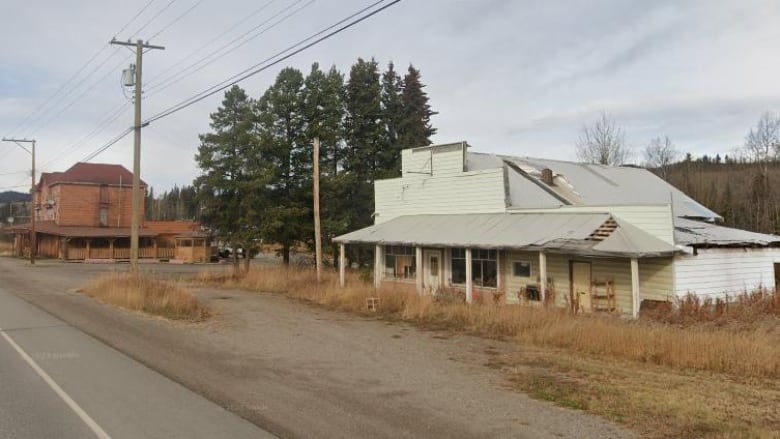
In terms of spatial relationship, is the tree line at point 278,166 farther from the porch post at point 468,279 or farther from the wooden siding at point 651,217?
the wooden siding at point 651,217

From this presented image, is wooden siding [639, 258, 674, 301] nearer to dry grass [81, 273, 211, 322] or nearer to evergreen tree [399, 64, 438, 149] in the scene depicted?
dry grass [81, 273, 211, 322]

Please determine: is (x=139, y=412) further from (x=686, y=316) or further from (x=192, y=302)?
(x=686, y=316)

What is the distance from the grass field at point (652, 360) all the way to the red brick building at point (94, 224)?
45.5 metres

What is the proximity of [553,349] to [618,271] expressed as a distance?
23.3ft

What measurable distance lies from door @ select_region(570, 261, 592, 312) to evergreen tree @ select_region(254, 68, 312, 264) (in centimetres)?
1815

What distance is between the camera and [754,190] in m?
58.1

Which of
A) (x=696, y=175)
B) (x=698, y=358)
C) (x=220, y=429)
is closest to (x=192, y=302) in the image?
(x=220, y=429)

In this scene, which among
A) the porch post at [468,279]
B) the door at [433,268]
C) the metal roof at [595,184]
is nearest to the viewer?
the porch post at [468,279]

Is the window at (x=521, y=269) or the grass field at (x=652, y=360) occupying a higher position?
the window at (x=521, y=269)

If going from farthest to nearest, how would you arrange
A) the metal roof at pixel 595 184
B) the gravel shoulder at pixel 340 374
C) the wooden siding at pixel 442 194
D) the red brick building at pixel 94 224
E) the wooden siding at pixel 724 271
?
the red brick building at pixel 94 224
the metal roof at pixel 595 184
the wooden siding at pixel 442 194
the wooden siding at pixel 724 271
the gravel shoulder at pixel 340 374

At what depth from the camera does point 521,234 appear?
1942 cm

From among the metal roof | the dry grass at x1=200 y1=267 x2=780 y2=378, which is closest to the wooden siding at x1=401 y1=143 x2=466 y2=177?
the metal roof

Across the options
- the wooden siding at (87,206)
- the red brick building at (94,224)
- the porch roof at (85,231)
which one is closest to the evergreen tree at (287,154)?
the red brick building at (94,224)

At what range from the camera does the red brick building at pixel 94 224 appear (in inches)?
2217
